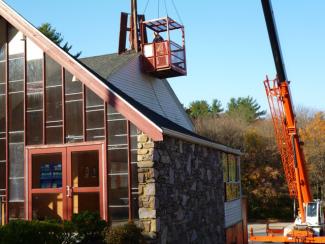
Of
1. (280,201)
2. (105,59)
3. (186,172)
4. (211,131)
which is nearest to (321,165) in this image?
(280,201)

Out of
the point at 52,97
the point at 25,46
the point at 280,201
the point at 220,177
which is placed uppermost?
the point at 25,46

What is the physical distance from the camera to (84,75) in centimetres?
1295

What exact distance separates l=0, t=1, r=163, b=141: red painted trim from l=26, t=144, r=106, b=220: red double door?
1296 millimetres

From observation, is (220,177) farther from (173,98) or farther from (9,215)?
(9,215)

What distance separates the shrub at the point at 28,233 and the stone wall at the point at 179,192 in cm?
238

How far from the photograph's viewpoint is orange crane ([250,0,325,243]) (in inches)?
739

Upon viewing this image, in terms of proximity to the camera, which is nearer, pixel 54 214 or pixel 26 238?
pixel 26 238

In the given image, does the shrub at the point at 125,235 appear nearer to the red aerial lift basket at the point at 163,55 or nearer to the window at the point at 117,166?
the window at the point at 117,166

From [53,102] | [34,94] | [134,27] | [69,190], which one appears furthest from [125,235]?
[134,27]

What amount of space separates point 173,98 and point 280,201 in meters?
26.4

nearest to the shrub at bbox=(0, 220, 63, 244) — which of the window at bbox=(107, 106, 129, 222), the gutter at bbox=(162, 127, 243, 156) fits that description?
the window at bbox=(107, 106, 129, 222)

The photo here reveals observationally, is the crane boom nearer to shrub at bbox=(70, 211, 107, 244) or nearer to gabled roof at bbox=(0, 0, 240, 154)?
gabled roof at bbox=(0, 0, 240, 154)

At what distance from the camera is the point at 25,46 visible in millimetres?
14109

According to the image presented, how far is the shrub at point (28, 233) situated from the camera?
32.8 feet
